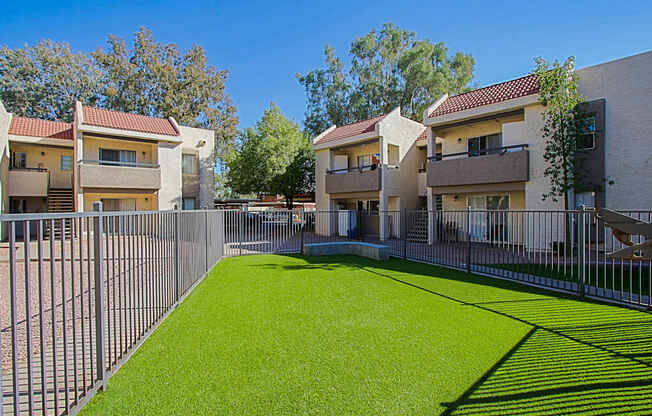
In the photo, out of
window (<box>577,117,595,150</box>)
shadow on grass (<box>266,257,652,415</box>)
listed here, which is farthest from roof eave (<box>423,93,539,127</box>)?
shadow on grass (<box>266,257,652,415</box>)

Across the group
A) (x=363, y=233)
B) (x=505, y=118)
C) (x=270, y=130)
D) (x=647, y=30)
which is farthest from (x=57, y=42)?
(x=647, y=30)

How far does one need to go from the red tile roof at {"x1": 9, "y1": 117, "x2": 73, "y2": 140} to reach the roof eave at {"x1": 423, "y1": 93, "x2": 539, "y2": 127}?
73.3ft

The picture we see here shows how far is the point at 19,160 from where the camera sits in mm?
21531

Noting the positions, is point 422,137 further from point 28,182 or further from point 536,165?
point 28,182

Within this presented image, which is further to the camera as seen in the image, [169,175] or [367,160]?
[367,160]

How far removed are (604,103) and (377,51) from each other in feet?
92.5

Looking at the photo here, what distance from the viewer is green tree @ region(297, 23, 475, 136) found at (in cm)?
3622

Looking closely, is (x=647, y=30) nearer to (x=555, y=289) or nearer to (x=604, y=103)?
(x=604, y=103)

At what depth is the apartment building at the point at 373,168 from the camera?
69.1 feet

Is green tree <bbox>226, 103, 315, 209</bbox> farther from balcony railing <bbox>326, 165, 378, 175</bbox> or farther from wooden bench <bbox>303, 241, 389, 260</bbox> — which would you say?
wooden bench <bbox>303, 241, 389, 260</bbox>

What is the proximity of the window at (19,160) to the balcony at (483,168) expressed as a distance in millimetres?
24457

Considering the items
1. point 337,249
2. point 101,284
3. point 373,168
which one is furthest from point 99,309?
point 373,168

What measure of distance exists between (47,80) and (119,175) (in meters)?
22.8

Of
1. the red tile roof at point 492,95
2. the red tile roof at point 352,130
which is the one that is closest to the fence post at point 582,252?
the red tile roof at point 492,95
